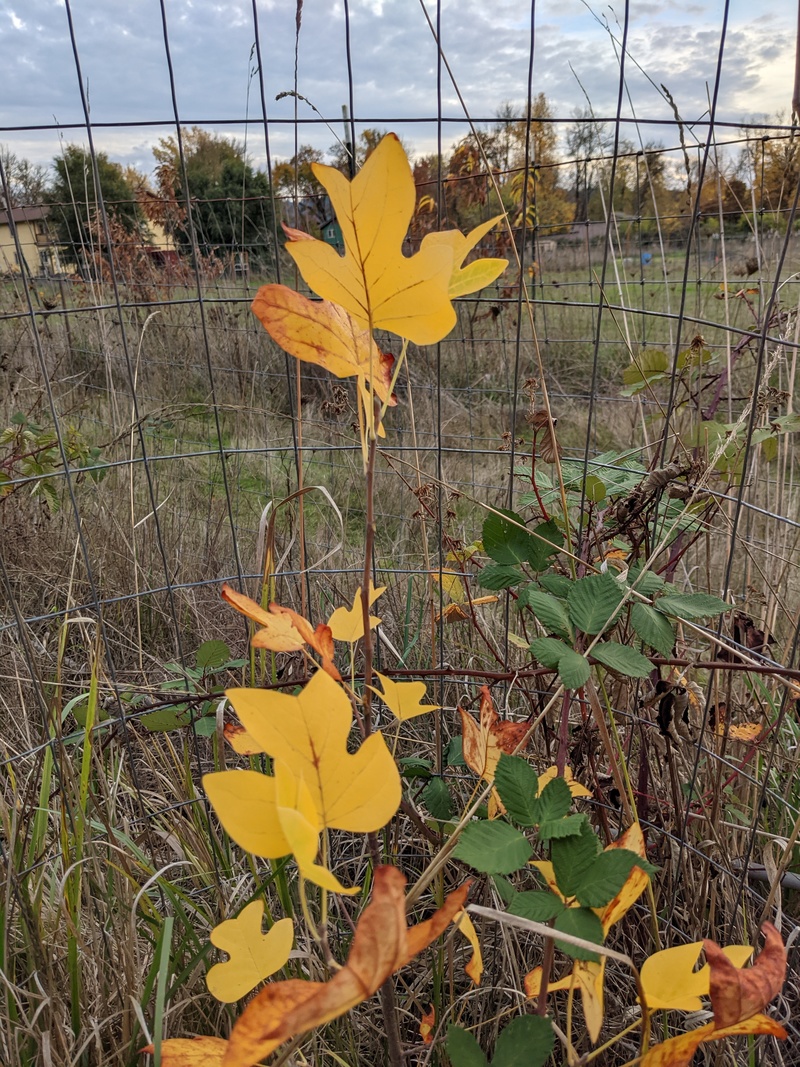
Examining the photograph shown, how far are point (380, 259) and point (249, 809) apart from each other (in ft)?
0.67

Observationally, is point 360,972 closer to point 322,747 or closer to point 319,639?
point 322,747

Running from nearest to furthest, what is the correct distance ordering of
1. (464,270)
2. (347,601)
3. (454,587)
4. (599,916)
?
(464,270), (599,916), (347,601), (454,587)

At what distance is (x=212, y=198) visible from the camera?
15.0 ft

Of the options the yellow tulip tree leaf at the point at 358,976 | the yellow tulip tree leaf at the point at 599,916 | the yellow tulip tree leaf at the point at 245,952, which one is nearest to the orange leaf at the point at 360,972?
the yellow tulip tree leaf at the point at 358,976

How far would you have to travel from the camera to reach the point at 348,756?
0.27 metres

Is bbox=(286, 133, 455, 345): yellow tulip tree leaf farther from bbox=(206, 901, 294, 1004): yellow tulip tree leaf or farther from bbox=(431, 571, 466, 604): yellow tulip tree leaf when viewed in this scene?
bbox=(431, 571, 466, 604): yellow tulip tree leaf

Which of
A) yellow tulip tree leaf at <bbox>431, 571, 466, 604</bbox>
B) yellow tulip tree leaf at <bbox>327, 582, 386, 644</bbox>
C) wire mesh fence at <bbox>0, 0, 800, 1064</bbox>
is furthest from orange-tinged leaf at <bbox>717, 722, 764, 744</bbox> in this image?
yellow tulip tree leaf at <bbox>327, 582, 386, 644</bbox>

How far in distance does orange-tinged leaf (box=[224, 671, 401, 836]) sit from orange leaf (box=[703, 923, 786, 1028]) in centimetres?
20

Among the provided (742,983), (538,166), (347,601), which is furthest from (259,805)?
(538,166)

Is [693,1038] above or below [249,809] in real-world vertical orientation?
below

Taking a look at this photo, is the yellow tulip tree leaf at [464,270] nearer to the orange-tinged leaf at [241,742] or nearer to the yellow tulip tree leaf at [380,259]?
the yellow tulip tree leaf at [380,259]

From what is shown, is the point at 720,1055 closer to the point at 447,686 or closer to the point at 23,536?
the point at 447,686

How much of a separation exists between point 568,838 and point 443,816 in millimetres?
349

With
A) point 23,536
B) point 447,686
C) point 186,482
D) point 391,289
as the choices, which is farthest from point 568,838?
point 186,482
